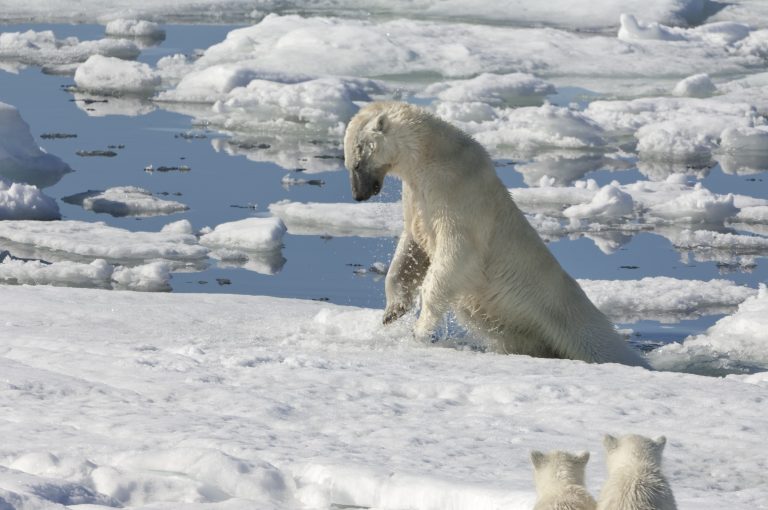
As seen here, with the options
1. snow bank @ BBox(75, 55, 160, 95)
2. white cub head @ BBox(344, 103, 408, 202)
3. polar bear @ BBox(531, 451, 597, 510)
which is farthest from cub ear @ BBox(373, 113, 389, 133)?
snow bank @ BBox(75, 55, 160, 95)

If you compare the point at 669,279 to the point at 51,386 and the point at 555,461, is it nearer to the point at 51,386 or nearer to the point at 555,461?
the point at 51,386

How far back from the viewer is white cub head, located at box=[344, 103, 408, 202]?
18.7ft

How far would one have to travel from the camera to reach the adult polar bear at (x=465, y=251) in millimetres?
5723

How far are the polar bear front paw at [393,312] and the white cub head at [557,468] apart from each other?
118 inches

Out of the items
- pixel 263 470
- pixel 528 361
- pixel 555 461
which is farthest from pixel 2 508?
pixel 528 361

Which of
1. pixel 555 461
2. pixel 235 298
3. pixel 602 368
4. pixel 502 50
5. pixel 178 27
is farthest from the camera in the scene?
pixel 178 27

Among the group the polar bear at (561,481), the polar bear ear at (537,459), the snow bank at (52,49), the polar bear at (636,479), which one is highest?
the polar bear at (636,479)

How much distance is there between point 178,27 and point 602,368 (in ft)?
54.5

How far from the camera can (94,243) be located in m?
9.08

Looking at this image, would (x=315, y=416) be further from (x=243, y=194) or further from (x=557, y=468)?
(x=243, y=194)

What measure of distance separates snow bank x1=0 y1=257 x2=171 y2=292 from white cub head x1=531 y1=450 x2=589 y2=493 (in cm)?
559

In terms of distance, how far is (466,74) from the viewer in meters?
16.3

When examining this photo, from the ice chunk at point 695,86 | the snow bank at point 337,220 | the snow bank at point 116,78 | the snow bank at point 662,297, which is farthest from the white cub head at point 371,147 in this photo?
the snow bank at point 116,78

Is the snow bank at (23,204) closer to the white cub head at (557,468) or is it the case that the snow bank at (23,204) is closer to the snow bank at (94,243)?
the snow bank at (94,243)
